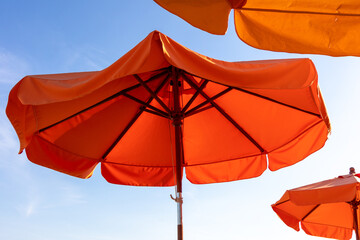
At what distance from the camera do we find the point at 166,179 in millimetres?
4953

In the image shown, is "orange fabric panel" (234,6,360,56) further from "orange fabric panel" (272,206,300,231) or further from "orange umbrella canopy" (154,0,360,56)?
"orange fabric panel" (272,206,300,231)

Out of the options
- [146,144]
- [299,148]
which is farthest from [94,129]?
[299,148]

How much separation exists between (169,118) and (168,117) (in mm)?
30

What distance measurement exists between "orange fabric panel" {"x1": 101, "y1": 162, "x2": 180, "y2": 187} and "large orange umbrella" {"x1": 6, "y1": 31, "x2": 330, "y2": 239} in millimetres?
13

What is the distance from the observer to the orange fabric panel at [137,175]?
4766 millimetres

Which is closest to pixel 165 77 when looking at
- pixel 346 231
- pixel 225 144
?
pixel 225 144

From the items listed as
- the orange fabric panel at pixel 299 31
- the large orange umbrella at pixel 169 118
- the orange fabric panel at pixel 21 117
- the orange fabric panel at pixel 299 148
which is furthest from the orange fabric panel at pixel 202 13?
the orange fabric panel at pixel 299 148

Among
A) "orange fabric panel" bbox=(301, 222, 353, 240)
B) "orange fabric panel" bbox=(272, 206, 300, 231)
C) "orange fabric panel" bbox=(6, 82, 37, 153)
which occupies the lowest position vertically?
"orange fabric panel" bbox=(301, 222, 353, 240)

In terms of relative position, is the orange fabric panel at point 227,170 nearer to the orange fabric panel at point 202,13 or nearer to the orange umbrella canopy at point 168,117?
the orange umbrella canopy at point 168,117

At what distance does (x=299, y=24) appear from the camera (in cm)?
214

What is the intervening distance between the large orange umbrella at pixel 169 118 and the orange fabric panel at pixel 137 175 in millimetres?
13

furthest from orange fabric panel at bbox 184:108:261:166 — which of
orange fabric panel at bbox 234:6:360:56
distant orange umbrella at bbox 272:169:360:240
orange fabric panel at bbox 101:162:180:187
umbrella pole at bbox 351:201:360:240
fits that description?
umbrella pole at bbox 351:201:360:240

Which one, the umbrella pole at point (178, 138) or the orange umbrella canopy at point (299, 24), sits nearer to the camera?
the orange umbrella canopy at point (299, 24)

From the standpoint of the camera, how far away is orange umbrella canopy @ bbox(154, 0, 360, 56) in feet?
6.68
